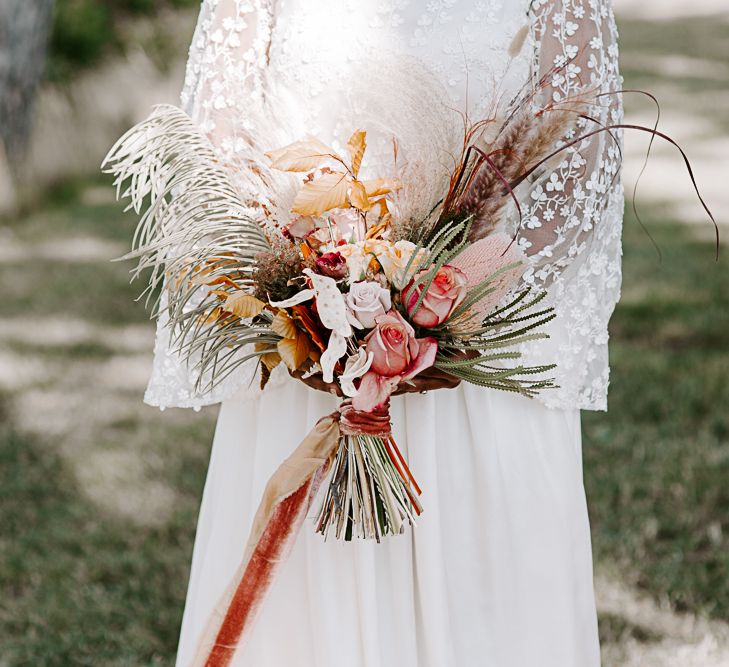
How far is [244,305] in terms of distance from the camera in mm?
1577

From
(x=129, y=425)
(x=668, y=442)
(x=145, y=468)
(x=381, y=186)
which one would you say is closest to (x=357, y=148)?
(x=381, y=186)

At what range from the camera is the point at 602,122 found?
5.85 feet

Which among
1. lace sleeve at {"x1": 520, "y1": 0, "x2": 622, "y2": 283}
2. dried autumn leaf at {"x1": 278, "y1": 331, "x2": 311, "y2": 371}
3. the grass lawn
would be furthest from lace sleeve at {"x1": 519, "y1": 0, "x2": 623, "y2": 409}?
the grass lawn

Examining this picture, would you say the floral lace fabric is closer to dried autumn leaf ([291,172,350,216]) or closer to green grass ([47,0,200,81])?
dried autumn leaf ([291,172,350,216])

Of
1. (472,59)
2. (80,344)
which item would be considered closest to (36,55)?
(80,344)

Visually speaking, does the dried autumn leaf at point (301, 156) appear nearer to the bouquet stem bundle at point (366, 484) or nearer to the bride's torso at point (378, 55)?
the bride's torso at point (378, 55)

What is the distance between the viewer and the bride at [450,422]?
6.01 feet

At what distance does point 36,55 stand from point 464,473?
5267 mm

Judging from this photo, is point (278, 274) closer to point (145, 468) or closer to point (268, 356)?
point (268, 356)

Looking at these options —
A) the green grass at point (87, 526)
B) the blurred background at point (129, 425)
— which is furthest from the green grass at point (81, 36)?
the green grass at point (87, 526)

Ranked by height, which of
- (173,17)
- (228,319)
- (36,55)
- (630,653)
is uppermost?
(173,17)

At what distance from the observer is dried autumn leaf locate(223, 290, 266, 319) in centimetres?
157

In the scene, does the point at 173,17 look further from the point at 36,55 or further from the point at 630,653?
the point at 630,653

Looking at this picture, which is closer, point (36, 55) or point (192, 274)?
point (192, 274)
